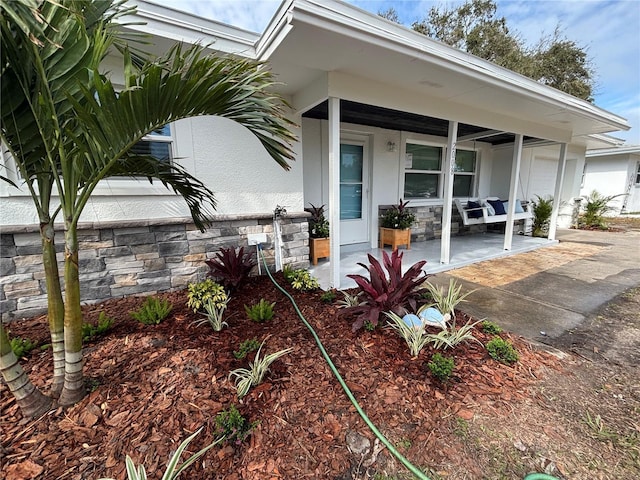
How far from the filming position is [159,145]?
2.93 meters

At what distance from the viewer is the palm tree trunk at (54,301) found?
132 centimetres

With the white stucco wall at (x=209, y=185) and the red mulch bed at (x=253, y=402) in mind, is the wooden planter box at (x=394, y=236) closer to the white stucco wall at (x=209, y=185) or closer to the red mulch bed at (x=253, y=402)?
the white stucco wall at (x=209, y=185)

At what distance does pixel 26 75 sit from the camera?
1.16 metres

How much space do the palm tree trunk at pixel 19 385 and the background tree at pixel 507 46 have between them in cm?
1556

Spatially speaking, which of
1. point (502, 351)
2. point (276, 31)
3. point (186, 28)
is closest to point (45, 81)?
point (276, 31)

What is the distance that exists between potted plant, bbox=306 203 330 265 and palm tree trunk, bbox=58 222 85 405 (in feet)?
9.58

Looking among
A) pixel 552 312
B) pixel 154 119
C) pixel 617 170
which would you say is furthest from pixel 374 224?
pixel 617 170

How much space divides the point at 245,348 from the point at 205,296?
2.54 ft

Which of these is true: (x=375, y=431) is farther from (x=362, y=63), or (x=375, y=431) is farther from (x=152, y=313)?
(x=362, y=63)

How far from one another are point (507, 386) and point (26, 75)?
9.51 feet

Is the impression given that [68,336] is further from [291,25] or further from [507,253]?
[507,253]

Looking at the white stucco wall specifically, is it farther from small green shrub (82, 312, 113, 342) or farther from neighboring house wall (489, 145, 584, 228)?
neighboring house wall (489, 145, 584, 228)

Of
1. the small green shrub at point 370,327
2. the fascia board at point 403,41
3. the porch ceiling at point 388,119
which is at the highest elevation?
the fascia board at point 403,41

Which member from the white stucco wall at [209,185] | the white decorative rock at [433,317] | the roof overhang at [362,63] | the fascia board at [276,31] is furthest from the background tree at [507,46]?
the white decorative rock at [433,317]
